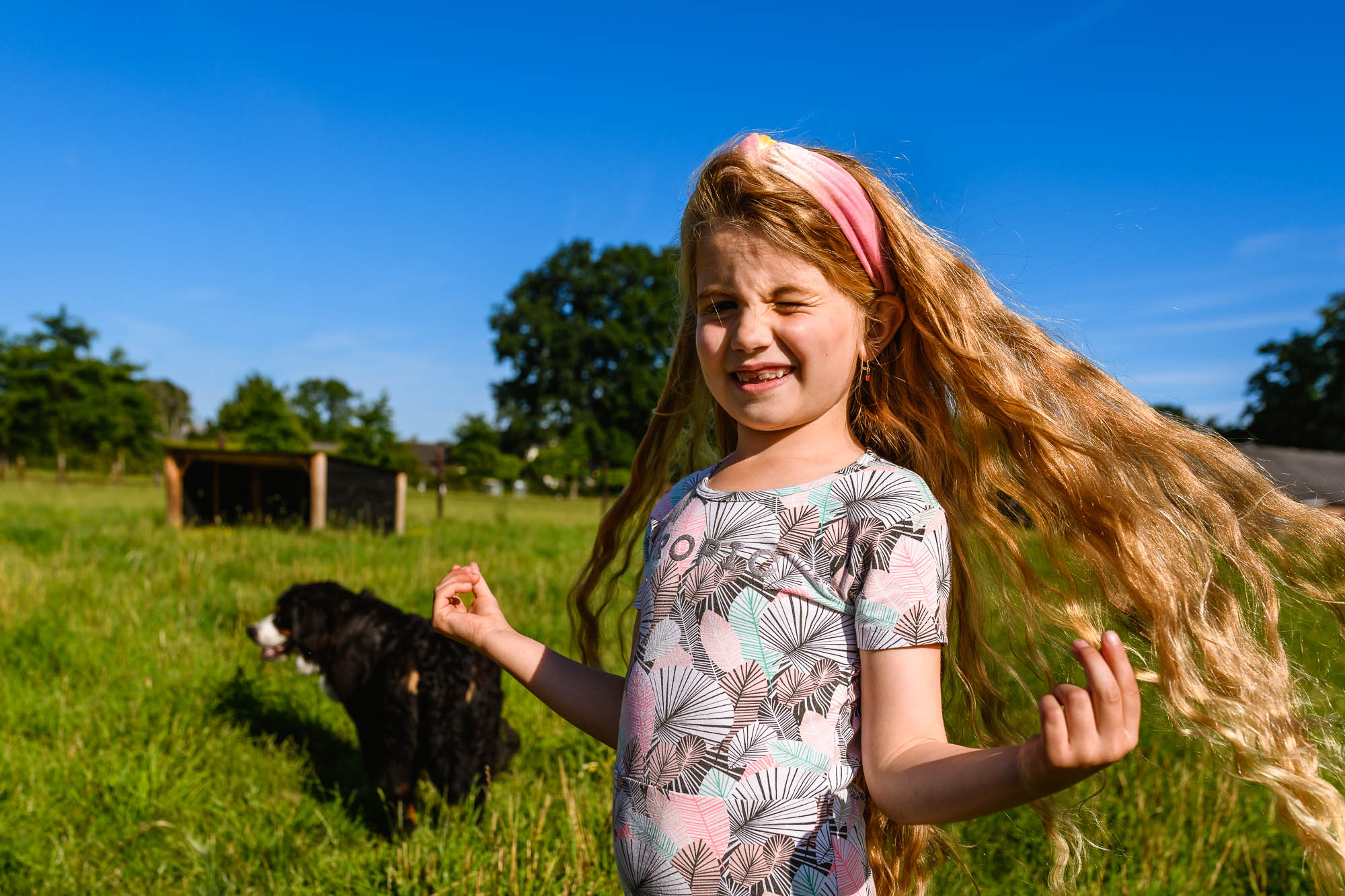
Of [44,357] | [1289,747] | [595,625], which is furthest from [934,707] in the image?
[44,357]

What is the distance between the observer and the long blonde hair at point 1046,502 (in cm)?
164

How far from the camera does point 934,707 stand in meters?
1.34

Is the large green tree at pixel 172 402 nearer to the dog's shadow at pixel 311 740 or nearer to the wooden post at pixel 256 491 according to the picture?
the wooden post at pixel 256 491

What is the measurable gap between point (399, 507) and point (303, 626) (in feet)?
37.0

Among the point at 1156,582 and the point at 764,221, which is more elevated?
the point at 764,221

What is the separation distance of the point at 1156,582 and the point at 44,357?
63817 mm

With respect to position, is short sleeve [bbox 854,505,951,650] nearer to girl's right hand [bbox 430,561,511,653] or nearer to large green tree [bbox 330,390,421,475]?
girl's right hand [bbox 430,561,511,653]

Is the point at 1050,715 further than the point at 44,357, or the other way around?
the point at 44,357

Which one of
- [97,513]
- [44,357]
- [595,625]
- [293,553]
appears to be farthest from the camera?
[44,357]

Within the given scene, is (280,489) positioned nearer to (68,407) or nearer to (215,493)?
(215,493)

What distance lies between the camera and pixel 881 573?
1370mm

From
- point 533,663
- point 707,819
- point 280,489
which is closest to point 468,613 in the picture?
point 533,663

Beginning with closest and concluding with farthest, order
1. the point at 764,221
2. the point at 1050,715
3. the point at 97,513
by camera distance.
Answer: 1. the point at 1050,715
2. the point at 764,221
3. the point at 97,513

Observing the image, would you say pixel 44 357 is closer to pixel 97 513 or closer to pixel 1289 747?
pixel 97 513
